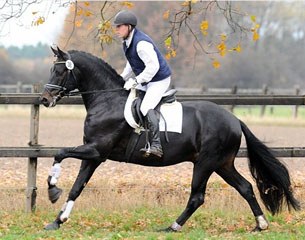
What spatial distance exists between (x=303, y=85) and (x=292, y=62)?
343 centimetres

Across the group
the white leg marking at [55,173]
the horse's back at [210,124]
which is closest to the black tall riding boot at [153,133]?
the horse's back at [210,124]

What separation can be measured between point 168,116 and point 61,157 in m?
1.48

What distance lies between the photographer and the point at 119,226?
8.79 metres

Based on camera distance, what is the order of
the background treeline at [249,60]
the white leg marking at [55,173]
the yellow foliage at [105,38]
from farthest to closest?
the background treeline at [249,60] < the yellow foliage at [105,38] < the white leg marking at [55,173]

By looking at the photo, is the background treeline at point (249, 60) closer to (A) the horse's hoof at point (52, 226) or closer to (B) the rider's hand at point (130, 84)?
(B) the rider's hand at point (130, 84)

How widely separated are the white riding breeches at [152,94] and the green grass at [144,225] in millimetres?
1591

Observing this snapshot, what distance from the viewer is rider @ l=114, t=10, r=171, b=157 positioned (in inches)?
328

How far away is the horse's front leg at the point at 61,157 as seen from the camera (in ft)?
27.2

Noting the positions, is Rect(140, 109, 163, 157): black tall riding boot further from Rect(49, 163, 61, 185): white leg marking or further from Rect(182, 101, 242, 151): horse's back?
Rect(49, 163, 61, 185): white leg marking

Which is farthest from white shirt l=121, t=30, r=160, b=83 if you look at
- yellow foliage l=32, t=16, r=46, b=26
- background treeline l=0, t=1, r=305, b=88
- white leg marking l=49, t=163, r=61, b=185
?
background treeline l=0, t=1, r=305, b=88

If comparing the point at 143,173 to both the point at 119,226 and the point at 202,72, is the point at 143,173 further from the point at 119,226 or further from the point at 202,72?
the point at 202,72

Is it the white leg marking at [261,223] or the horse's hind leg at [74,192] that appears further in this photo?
the white leg marking at [261,223]

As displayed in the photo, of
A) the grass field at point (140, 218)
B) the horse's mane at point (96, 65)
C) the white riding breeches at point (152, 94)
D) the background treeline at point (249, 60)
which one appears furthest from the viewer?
the background treeline at point (249, 60)

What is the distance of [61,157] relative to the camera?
830 centimetres
